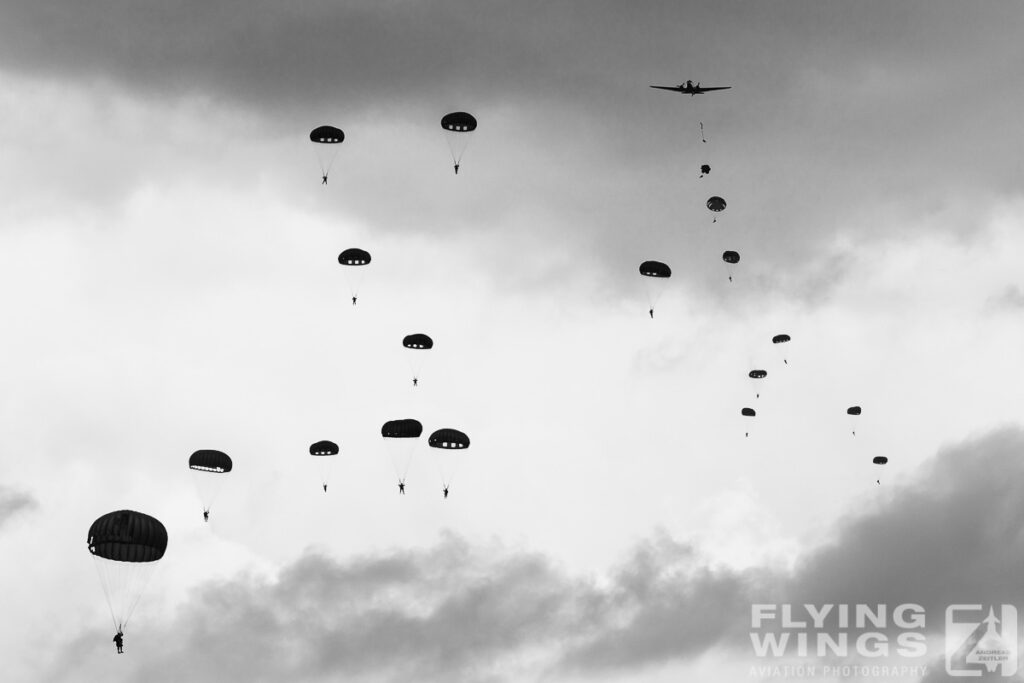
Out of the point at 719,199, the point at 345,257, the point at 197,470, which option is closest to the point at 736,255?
the point at 719,199

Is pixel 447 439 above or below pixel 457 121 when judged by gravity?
below

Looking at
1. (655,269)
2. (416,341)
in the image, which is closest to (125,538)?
(416,341)

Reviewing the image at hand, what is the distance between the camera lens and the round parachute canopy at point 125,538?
77.8 metres

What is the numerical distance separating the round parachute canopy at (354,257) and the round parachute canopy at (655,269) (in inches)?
995

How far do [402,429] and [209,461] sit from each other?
16.6 metres

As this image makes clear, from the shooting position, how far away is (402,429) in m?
102

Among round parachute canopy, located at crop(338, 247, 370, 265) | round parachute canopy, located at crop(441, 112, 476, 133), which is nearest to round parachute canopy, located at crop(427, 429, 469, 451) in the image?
round parachute canopy, located at crop(338, 247, 370, 265)

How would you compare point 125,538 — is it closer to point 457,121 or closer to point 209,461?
point 209,461

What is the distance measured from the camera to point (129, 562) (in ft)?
257

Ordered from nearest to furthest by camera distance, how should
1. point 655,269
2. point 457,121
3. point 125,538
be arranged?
point 125,538 < point 457,121 < point 655,269

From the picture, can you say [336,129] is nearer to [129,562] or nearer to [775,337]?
[129,562]

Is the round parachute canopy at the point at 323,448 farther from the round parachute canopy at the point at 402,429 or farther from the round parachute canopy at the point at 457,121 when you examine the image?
the round parachute canopy at the point at 457,121

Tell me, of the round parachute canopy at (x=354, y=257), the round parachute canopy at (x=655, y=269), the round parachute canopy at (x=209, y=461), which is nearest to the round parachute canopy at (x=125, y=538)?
the round parachute canopy at (x=209, y=461)

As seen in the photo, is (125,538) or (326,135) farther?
(326,135)
